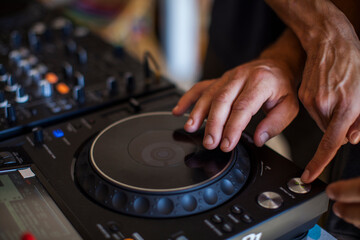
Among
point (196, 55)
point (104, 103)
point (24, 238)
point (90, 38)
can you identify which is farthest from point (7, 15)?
point (196, 55)

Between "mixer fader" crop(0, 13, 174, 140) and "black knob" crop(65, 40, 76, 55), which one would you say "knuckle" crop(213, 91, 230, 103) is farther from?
"black knob" crop(65, 40, 76, 55)

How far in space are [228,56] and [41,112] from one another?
2.39ft

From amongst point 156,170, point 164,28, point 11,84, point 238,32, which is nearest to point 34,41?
point 11,84

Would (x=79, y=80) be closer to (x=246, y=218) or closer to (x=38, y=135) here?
(x=38, y=135)

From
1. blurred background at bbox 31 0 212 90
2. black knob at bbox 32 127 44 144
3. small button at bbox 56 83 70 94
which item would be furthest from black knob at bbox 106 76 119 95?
blurred background at bbox 31 0 212 90

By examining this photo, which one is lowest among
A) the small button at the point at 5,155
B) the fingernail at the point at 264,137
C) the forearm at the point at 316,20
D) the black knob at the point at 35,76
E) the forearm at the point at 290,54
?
the small button at the point at 5,155

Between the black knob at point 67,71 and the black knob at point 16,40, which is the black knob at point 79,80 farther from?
the black knob at point 16,40

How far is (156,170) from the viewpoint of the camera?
72cm

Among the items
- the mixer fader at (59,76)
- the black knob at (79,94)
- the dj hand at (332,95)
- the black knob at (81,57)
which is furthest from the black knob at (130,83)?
the dj hand at (332,95)

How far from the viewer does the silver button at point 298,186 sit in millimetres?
695

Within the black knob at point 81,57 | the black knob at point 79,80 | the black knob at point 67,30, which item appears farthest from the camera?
the black knob at point 67,30

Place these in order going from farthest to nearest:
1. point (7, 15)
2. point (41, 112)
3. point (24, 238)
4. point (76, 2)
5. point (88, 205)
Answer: point (76, 2)
point (7, 15)
point (41, 112)
point (88, 205)
point (24, 238)

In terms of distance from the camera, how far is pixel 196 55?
11.6 feet

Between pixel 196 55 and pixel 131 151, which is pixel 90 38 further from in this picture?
pixel 196 55
